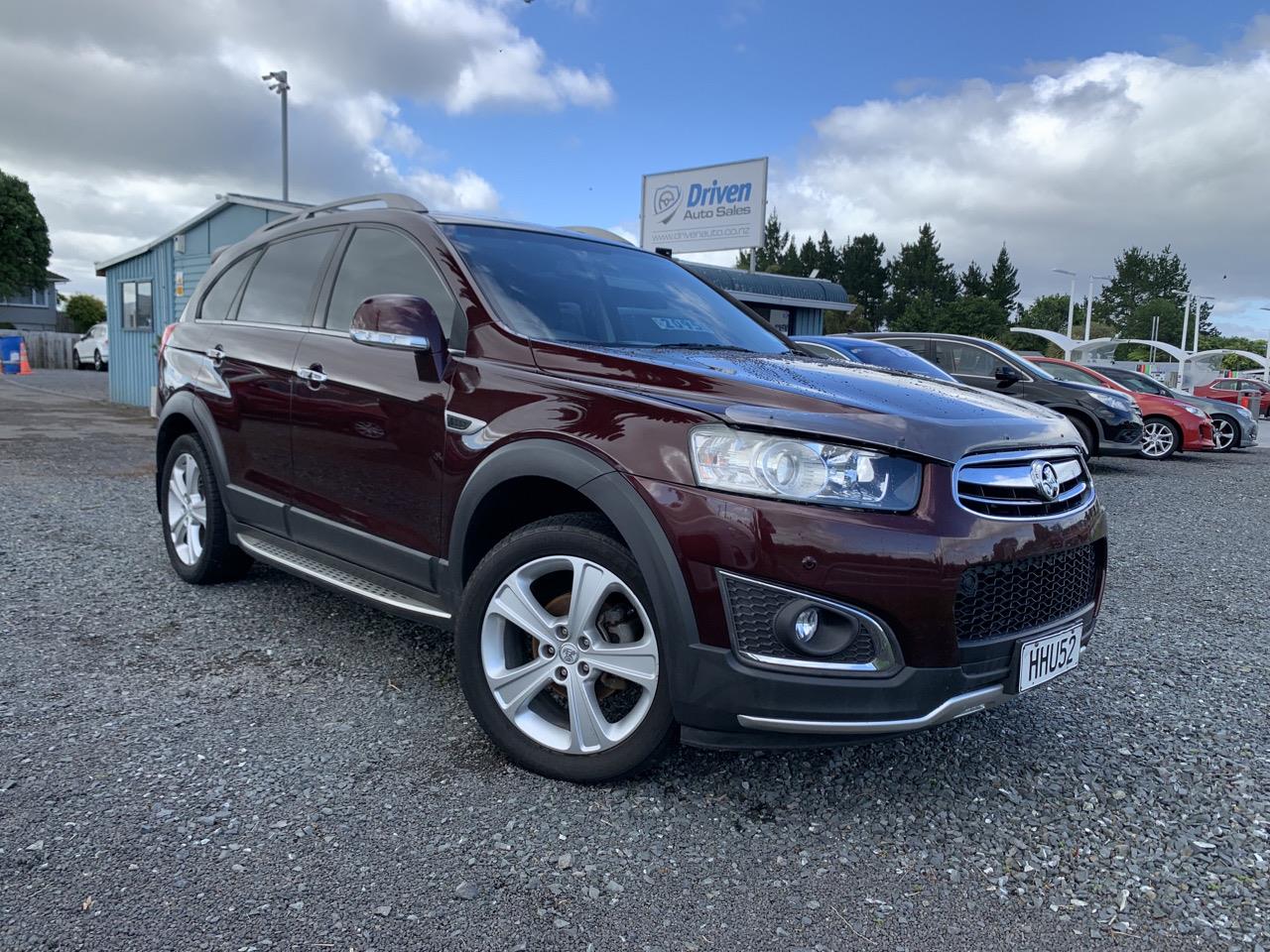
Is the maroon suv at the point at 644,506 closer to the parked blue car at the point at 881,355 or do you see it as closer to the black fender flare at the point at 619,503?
the black fender flare at the point at 619,503

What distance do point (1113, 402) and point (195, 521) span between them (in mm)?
10531

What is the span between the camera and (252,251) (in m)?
4.57

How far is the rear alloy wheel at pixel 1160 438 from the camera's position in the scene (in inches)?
534

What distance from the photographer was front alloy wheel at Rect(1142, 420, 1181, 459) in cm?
1359

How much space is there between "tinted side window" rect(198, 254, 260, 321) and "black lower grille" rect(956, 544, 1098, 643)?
369 centimetres

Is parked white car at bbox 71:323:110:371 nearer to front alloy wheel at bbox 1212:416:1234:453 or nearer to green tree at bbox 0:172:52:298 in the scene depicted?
green tree at bbox 0:172:52:298

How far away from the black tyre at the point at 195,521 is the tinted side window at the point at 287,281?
2.52ft

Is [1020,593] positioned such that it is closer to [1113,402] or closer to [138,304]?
[1113,402]

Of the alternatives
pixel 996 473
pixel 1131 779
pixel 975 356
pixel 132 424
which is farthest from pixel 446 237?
pixel 132 424

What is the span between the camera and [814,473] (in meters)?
2.31

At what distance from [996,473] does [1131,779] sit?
1224 mm

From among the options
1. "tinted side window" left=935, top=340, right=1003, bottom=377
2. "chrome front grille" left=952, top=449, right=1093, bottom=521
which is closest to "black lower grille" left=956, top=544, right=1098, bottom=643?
"chrome front grille" left=952, top=449, right=1093, bottom=521

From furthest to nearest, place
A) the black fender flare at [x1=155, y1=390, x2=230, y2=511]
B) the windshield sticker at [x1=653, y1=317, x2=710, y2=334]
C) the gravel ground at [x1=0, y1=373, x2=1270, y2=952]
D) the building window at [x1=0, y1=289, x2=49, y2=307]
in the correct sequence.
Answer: the building window at [x1=0, y1=289, x2=49, y2=307]
the black fender flare at [x1=155, y1=390, x2=230, y2=511]
the windshield sticker at [x1=653, y1=317, x2=710, y2=334]
the gravel ground at [x1=0, y1=373, x2=1270, y2=952]

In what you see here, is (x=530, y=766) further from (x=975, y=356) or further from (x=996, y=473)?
(x=975, y=356)
